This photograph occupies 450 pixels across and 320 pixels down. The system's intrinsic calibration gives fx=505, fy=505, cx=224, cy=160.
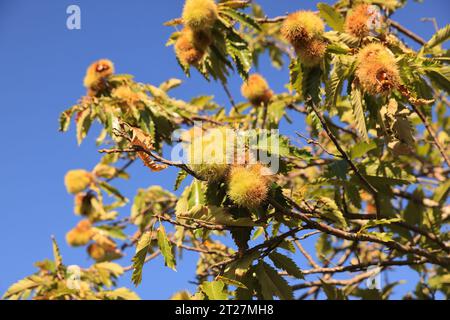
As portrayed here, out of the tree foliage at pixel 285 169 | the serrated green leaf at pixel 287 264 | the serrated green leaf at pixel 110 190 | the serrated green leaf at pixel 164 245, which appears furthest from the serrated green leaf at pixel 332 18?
the serrated green leaf at pixel 110 190

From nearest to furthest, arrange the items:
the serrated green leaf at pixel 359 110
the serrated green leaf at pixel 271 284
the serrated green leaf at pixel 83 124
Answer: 1. the serrated green leaf at pixel 271 284
2. the serrated green leaf at pixel 359 110
3. the serrated green leaf at pixel 83 124

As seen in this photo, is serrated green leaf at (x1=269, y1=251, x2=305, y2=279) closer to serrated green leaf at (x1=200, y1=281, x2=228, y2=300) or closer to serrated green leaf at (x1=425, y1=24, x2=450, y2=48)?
serrated green leaf at (x1=200, y1=281, x2=228, y2=300)

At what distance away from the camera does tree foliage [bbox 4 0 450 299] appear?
205cm

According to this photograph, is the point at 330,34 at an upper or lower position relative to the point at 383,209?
upper

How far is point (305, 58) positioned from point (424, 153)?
8.24 ft

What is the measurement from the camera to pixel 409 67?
7.54 ft

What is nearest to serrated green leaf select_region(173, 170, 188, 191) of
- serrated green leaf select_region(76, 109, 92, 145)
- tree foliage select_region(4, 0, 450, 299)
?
tree foliage select_region(4, 0, 450, 299)

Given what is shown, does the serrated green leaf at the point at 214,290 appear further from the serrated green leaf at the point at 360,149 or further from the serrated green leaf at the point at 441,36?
the serrated green leaf at the point at 441,36

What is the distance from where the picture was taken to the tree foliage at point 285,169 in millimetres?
2047

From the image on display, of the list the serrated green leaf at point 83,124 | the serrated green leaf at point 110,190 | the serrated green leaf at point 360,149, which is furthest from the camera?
the serrated green leaf at point 110,190

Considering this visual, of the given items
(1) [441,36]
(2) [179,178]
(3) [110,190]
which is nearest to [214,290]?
(2) [179,178]

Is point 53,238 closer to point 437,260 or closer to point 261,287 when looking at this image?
point 261,287

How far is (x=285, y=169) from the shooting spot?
2129mm
